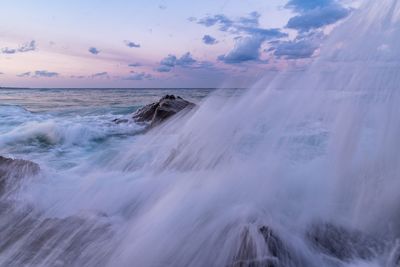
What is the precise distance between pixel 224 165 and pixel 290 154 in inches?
58.7

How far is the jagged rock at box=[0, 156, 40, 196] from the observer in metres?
4.89

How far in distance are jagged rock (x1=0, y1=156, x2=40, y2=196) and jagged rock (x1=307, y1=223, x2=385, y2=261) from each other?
4.44 meters

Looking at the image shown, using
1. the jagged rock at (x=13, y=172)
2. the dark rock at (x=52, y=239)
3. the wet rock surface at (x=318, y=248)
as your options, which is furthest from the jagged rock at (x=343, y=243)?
the jagged rock at (x=13, y=172)

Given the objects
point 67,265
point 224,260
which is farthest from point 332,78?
point 67,265

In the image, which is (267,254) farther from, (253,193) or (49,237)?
(49,237)

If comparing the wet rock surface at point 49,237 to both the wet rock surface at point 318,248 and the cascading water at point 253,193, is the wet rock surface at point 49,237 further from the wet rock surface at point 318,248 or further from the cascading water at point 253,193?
the wet rock surface at point 318,248

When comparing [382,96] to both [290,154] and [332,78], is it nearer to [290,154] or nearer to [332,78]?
[332,78]

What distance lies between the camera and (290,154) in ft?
19.1

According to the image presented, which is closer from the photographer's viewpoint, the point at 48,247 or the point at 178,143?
the point at 48,247

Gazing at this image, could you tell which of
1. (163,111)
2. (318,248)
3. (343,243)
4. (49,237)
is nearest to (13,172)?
(49,237)

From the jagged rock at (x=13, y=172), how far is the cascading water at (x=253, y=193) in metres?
0.21

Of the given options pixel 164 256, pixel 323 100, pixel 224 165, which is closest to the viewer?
pixel 164 256

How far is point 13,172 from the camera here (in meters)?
5.21

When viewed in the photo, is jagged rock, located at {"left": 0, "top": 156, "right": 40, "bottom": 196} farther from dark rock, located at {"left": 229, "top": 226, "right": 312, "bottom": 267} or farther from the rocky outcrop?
the rocky outcrop
